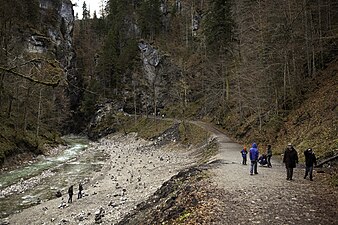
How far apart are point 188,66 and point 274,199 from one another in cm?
5525

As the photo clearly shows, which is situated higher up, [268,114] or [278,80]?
[278,80]

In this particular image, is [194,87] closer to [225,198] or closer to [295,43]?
[295,43]

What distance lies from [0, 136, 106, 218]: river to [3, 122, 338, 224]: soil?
1.70m

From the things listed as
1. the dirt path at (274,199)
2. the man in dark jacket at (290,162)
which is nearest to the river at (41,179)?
the dirt path at (274,199)

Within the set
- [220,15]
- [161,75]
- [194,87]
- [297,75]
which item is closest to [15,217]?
[297,75]

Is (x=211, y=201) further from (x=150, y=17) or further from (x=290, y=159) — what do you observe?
(x=150, y=17)

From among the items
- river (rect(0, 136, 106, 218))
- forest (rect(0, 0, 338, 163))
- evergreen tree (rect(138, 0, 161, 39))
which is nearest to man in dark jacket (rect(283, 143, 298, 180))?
forest (rect(0, 0, 338, 163))

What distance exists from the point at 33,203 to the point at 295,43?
71.6ft

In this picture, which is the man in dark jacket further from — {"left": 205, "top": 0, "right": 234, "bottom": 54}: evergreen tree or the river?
{"left": 205, "top": 0, "right": 234, "bottom": 54}: evergreen tree

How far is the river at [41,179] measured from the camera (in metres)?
17.5

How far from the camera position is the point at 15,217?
1452 cm

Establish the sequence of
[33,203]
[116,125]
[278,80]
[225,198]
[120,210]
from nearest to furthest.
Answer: [225,198] → [120,210] → [33,203] → [278,80] → [116,125]

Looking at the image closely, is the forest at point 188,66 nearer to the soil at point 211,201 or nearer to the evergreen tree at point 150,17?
the evergreen tree at point 150,17

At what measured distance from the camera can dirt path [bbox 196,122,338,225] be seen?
27.6ft
